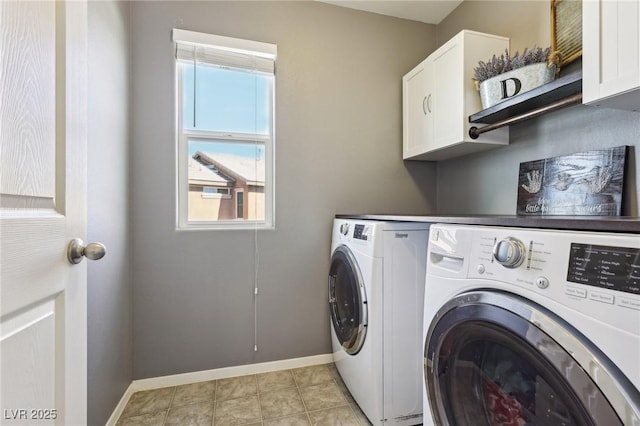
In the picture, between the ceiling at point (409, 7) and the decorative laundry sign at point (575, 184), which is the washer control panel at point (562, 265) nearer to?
the decorative laundry sign at point (575, 184)

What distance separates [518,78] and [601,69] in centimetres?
43

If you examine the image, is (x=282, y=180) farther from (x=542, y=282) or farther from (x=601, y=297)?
(x=601, y=297)

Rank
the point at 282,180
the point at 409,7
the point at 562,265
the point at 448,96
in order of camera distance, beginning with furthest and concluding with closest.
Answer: the point at 409,7 → the point at 282,180 → the point at 448,96 → the point at 562,265

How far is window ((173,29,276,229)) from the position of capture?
1892mm

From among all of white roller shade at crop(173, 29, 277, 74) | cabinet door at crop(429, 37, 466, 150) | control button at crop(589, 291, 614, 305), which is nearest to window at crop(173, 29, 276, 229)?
white roller shade at crop(173, 29, 277, 74)

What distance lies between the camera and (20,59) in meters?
0.55

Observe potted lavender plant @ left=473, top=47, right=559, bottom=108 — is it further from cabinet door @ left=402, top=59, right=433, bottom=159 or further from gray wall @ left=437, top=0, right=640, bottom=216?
cabinet door @ left=402, top=59, right=433, bottom=159

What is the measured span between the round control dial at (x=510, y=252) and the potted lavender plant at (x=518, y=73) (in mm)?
1053

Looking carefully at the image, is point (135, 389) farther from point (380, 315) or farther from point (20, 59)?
point (20, 59)

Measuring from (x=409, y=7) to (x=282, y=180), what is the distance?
157 cm

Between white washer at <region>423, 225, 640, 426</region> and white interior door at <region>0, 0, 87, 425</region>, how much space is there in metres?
0.99

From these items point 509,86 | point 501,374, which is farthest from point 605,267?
point 509,86

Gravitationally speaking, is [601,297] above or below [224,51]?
below

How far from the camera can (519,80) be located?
56.2 inches
